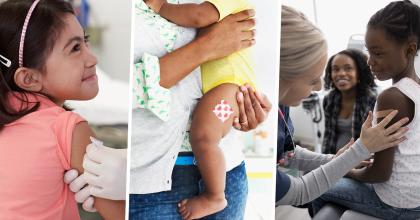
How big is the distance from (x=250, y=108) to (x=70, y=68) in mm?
688

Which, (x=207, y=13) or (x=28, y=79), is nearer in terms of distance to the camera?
(x=207, y=13)

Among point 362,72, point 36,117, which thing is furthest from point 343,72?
point 36,117

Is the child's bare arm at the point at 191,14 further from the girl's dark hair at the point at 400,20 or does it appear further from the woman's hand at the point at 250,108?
the girl's dark hair at the point at 400,20

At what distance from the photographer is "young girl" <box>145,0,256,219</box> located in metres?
1.65

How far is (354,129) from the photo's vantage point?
1.76 metres

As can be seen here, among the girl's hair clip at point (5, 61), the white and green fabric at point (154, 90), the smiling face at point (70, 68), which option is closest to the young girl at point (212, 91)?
the white and green fabric at point (154, 90)

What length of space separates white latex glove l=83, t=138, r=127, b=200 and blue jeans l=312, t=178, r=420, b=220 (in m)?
0.72

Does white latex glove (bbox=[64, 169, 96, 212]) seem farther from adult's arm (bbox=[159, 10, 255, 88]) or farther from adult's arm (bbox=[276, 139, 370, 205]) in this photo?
adult's arm (bbox=[276, 139, 370, 205])

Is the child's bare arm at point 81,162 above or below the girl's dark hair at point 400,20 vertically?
below

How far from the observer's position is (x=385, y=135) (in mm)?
1699

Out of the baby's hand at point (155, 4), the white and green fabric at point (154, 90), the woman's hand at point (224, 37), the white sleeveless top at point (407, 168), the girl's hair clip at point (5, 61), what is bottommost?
the white sleeveless top at point (407, 168)

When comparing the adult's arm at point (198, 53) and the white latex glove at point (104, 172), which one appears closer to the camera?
the adult's arm at point (198, 53)

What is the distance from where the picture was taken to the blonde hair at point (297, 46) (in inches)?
69.5

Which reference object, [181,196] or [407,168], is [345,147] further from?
[181,196]
